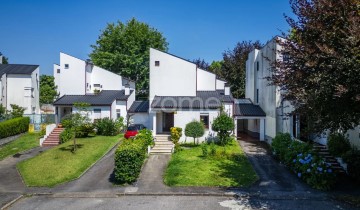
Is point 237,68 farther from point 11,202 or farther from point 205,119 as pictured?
point 11,202

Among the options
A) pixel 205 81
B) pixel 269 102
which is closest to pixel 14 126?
pixel 205 81

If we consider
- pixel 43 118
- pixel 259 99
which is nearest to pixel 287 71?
pixel 259 99

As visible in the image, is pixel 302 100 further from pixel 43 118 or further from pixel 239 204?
pixel 43 118

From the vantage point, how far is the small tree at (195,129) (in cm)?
2683

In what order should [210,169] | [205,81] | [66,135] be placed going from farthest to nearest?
[205,81] < [66,135] < [210,169]

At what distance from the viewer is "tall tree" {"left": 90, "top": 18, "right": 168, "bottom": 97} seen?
165ft

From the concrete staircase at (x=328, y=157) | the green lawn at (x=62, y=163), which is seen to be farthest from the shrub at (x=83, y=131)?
the concrete staircase at (x=328, y=157)

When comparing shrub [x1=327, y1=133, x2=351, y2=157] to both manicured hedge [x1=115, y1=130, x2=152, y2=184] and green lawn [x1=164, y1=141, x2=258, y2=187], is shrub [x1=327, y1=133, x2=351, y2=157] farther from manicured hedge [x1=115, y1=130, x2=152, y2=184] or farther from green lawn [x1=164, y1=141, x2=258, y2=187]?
manicured hedge [x1=115, y1=130, x2=152, y2=184]

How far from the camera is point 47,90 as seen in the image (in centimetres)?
6191

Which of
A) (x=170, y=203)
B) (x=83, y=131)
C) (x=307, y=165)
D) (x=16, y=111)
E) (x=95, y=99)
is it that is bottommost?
(x=170, y=203)

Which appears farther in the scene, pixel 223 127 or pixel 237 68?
pixel 237 68

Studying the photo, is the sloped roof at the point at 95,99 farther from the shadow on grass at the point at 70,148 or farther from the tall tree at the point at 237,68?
the tall tree at the point at 237,68

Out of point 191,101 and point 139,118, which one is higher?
point 191,101

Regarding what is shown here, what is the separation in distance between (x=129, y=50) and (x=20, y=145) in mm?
26684
